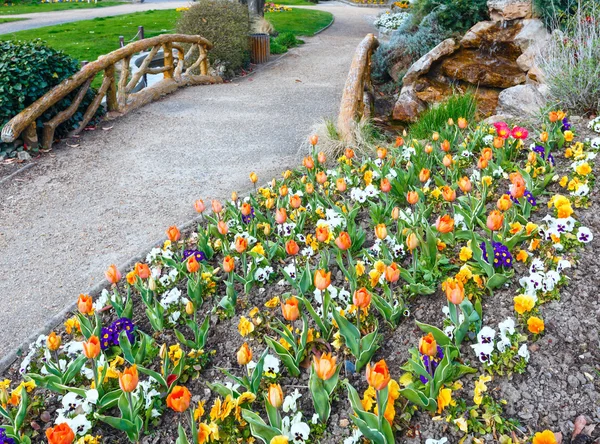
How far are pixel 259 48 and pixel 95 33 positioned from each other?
734 centimetres

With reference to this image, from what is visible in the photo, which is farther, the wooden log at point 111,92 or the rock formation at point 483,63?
the wooden log at point 111,92

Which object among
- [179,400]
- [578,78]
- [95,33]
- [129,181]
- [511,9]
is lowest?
[129,181]

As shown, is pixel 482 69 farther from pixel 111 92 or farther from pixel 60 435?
pixel 60 435

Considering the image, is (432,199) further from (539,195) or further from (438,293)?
(438,293)

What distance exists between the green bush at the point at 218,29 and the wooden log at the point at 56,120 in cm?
444

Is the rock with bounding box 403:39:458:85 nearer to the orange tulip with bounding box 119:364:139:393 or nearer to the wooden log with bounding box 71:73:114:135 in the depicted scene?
the wooden log with bounding box 71:73:114:135

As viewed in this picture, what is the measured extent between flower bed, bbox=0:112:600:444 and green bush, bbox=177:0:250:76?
26.5 ft

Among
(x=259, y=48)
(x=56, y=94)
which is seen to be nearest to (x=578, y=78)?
(x=56, y=94)

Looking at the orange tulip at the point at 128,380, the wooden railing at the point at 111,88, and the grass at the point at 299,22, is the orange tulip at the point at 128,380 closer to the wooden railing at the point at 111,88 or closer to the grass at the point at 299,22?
the wooden railing at the point at 111,88

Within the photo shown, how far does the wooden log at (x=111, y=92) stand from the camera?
26.5 ft

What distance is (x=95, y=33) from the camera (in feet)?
56.3

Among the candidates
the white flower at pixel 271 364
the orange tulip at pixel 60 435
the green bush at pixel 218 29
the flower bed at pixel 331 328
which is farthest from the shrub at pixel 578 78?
the green bush at pixel 218 29

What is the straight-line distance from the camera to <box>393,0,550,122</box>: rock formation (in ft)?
25.0

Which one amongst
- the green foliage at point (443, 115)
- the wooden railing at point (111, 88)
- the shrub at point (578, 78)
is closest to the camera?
the shrub at point (578, 78)
